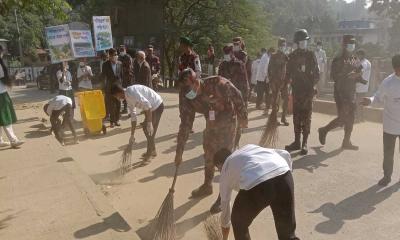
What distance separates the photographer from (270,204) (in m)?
3.26

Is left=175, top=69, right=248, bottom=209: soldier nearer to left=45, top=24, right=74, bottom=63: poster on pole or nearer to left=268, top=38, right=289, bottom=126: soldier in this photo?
left=268, top=38, right=289, bottom=126: soldier

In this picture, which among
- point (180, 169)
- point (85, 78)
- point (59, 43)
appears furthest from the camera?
point (85, 78)

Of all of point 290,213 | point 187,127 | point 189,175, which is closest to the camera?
point 290,213

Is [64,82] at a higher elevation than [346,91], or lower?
higher

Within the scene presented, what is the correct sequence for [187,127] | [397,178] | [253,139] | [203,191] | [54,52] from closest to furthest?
1. [187,127]
2. [203,191]
3. [397,178]
4. [253,139]
5. [54,52]

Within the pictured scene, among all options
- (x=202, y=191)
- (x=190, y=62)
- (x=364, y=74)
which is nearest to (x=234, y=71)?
(x=190, y=62)

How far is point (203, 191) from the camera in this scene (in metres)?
5.81

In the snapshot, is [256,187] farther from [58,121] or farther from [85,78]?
[85,78]

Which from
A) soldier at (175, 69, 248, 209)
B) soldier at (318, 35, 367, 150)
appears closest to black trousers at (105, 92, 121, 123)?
soldier at (318, 35, 367, 150)

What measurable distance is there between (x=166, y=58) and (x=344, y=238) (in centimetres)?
2112

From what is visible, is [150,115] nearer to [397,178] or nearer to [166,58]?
[397,178]

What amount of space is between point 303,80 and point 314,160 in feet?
4.65

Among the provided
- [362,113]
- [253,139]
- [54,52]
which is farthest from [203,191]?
[54,52]

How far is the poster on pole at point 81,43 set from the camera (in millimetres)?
11320
